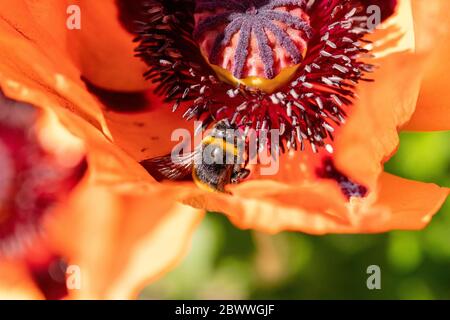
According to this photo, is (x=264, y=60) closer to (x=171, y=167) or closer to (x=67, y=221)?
(x=171, y=167)

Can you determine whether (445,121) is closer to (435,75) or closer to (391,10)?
(435,75)

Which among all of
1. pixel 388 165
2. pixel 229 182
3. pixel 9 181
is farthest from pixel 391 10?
pixel 9 181

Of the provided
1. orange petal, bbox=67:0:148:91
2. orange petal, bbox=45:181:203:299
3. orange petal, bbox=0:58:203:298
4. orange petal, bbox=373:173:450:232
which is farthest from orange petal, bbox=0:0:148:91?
orange petal, bbox=373:173:450:232

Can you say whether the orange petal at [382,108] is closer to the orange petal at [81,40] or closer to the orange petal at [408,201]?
the orange petal at [408,201]

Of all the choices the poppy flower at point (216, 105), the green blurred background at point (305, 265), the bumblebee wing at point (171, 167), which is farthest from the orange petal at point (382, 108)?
the bumblebee wing at point (171, 167)

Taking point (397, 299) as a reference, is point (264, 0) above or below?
above

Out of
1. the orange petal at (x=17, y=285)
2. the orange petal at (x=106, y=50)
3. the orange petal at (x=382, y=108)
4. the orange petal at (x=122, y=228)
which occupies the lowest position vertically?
the orange petal at (x=17, y=285)
